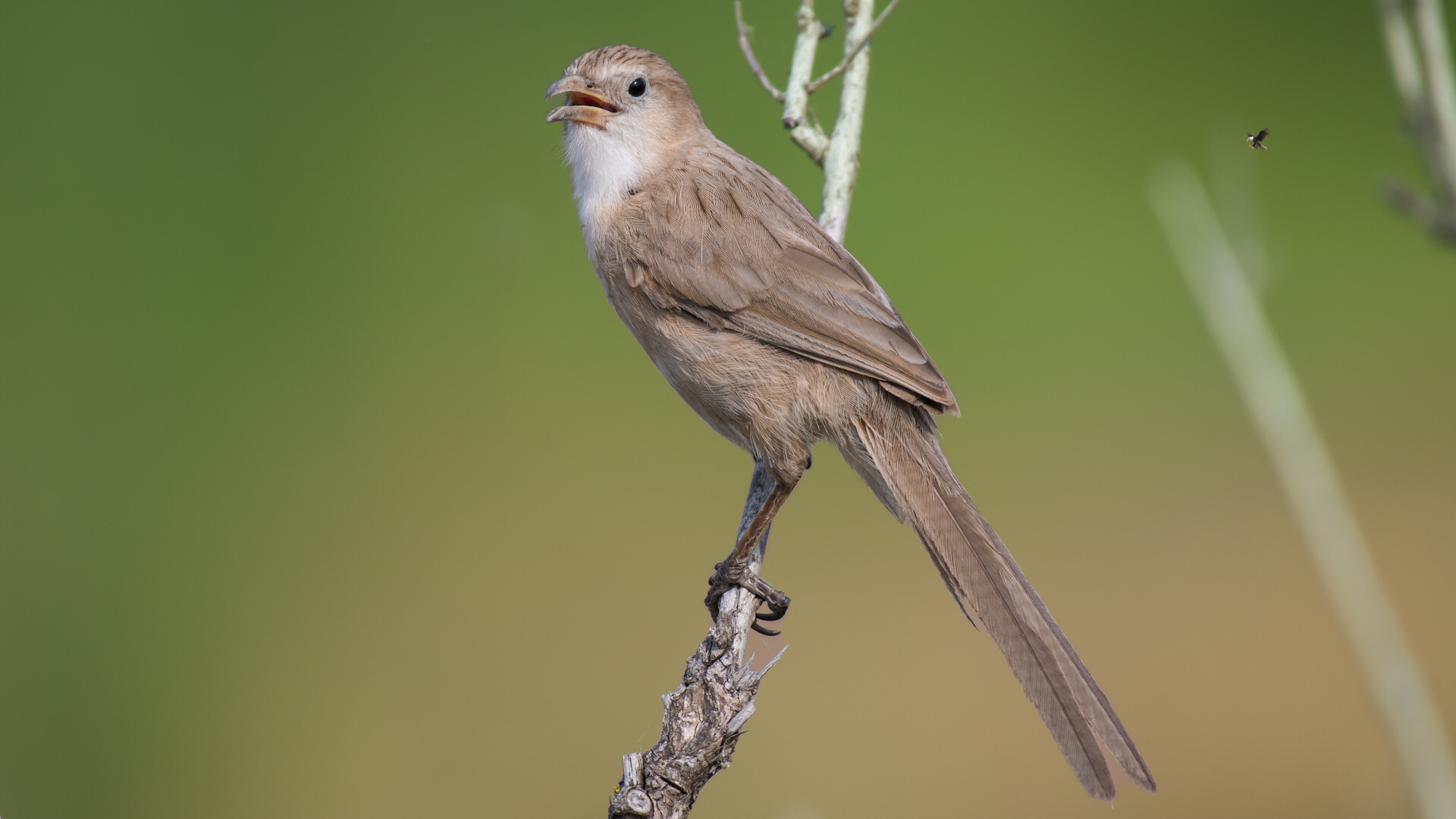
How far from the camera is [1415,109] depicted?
713 millimetres

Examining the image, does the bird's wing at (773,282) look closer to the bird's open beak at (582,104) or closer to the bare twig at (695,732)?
the bird's open beak at (582,104)

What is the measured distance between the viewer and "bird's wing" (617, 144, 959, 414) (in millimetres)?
2656

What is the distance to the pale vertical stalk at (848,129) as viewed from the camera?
2918 mm

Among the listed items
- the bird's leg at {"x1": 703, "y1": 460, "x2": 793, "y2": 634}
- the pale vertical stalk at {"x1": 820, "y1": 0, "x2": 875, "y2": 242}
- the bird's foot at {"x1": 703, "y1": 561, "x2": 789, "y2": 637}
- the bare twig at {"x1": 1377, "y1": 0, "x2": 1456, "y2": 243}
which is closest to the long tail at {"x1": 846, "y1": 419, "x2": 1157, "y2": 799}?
the bird's leg at {"x1": 703, "y1": 460, "x2": 793, "y2": 634}

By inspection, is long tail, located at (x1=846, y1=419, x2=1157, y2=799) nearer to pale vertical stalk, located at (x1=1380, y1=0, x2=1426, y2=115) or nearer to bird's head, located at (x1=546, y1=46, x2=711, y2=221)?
bird's head, located at (x1=546, y1=46, x2=711, y2=221)

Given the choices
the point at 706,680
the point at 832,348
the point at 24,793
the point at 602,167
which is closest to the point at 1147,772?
the point at 706,680

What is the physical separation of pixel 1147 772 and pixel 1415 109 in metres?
1.53

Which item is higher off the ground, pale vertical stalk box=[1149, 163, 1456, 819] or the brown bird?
the brown bird

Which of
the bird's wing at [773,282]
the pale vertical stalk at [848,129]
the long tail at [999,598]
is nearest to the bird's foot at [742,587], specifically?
the long tail at [999,598]

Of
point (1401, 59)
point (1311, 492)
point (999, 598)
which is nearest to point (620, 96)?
point (999, 598)

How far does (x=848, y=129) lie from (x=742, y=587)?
51.3 inches

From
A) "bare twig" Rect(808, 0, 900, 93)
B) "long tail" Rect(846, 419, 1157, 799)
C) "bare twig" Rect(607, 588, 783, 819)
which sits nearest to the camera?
"bare twig" Rect(607, 588, 783, 819)

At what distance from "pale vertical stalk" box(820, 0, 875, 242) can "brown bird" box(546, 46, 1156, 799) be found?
0.51 feet

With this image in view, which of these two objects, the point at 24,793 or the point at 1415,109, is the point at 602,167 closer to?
the point at 1415,109
